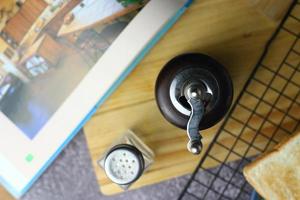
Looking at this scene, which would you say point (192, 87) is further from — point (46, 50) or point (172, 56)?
point (46, 50)

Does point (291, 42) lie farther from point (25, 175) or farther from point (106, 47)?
point (25, 175)

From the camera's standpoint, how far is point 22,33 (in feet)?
2.34

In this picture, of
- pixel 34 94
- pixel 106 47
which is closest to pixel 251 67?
pixel 106 47

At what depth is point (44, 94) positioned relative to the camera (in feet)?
2.40

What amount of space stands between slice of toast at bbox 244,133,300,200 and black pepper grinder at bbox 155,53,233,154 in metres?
0.11

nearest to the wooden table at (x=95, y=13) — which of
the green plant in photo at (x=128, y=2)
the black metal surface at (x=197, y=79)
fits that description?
the green plant in photo at (x=128, y=2)

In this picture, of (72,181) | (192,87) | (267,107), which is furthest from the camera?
(72,181)

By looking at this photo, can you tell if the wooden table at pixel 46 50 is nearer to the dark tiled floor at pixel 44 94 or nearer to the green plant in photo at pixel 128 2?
the dark tiled floor at pixel 44 94

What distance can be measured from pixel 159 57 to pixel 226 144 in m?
0.17

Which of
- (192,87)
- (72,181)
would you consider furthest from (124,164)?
(72,181)

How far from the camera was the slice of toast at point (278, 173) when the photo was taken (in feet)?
2.26

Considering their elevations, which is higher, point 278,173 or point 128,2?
point 128,2

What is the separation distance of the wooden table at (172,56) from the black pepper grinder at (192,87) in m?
0.05

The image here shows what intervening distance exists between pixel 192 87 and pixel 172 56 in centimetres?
11
